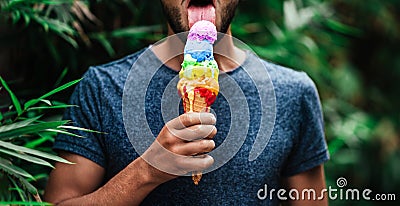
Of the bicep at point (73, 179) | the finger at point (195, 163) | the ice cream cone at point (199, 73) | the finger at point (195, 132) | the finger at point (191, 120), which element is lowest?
the bicep at point (73, 179)

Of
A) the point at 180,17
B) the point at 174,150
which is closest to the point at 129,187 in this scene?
the point at 174,150

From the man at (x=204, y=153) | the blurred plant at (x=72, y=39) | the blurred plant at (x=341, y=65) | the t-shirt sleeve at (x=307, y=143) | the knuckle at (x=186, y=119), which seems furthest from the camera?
the blurred plant at (x=341, y=65)

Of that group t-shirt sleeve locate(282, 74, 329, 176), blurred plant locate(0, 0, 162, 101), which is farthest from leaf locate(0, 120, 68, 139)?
blurred plant locate(0, 0, 162, 101)

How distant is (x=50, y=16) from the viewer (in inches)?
72.7

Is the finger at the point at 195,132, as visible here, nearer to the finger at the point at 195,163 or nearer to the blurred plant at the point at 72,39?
the finger at the point at 195,163

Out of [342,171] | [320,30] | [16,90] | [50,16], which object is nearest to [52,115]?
[16,90]

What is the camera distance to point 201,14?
1.20 m

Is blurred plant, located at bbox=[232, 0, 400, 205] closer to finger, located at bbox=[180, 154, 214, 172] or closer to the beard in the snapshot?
the beard

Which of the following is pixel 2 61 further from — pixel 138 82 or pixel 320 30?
pixel 320 30

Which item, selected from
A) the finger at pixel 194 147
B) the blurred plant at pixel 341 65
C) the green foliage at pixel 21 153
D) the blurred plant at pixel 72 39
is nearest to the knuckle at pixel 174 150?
the finger at pixel 194 147

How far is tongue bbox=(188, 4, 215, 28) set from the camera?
3.92 ft

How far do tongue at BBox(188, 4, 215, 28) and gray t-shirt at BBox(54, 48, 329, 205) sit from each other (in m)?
0.17

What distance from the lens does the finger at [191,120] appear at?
1.00m

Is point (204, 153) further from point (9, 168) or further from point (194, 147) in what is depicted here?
point (9, 168)
